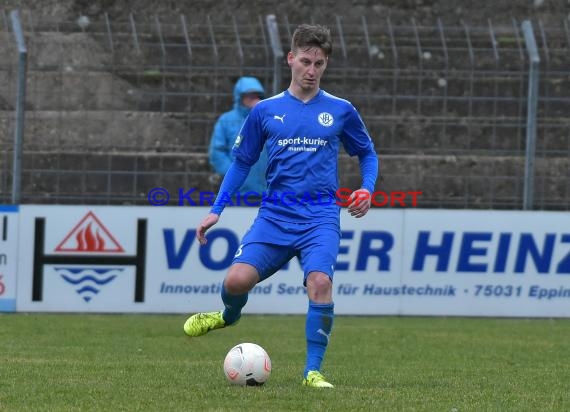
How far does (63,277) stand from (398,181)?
4242 mm

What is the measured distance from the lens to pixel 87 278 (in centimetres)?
1363

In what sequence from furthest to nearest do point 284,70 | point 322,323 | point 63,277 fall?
point 284,70 → point 63,277 → point 322,323

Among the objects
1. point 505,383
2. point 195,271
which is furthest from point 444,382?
point 195,271

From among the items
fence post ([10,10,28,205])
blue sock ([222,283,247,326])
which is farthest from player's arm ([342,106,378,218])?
fence post ([10,10,28,205])

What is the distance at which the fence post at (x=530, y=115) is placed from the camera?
13953 mm

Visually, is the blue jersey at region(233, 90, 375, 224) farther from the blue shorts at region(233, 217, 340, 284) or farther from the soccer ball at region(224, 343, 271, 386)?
the soccer ball at region(224, 343, 271, 386)

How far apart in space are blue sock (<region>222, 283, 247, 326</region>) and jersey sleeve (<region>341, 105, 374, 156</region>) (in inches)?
44.9

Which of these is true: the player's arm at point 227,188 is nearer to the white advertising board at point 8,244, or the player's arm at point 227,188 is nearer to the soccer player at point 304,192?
the soccer player at point 304,192

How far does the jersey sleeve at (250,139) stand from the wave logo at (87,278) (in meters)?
5.95

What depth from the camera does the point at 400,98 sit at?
587 inches

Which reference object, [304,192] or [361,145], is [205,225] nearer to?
[304,192]

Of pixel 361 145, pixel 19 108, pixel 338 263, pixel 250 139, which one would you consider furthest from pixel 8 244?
pixel 361 145

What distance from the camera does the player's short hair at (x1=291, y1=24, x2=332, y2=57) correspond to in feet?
24.6

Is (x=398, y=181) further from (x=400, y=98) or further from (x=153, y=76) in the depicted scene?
(x=153, y=76)
